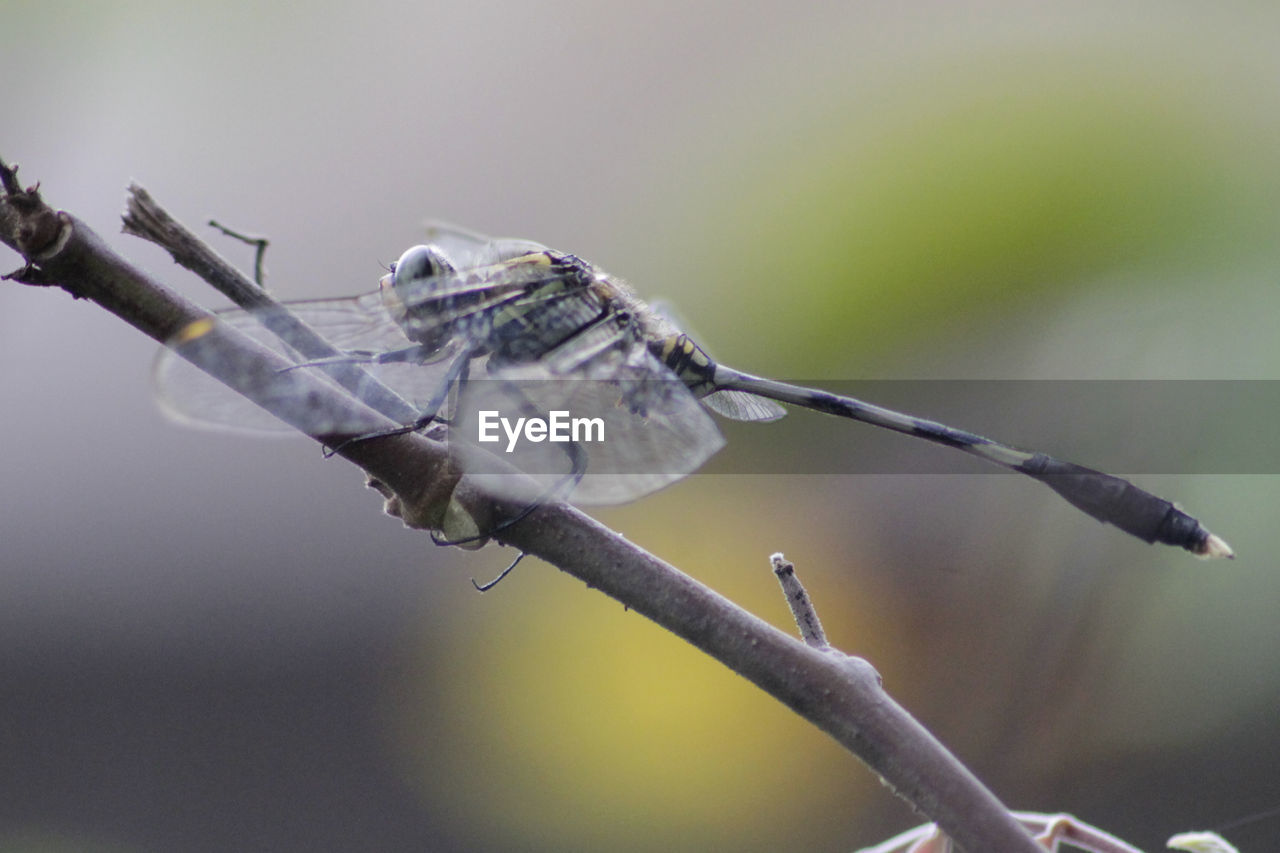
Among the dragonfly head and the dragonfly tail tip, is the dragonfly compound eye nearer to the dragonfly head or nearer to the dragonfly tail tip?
the dragonfly head

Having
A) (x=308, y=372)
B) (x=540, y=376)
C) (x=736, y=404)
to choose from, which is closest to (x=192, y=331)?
(x=308, y=372)

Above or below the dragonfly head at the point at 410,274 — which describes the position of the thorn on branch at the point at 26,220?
below

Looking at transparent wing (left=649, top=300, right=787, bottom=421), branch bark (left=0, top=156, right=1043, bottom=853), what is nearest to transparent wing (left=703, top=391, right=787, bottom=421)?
transparent wing (left=649, top=300, right=787, bottom=421)

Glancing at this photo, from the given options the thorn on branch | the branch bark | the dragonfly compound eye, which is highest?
the dragonfly compound eye

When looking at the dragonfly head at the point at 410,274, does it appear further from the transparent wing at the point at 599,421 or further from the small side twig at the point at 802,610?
the small side twig at the point at 802,610

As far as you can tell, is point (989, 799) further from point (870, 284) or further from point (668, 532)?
point (870, 284)

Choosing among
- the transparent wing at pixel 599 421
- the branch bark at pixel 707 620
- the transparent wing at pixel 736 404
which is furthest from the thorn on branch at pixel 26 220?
the transparent wing at pixel 736 404

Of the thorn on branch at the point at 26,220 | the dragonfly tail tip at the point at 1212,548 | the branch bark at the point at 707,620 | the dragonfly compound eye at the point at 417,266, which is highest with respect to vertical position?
the dragonfly compound eye at the point at 417,266
